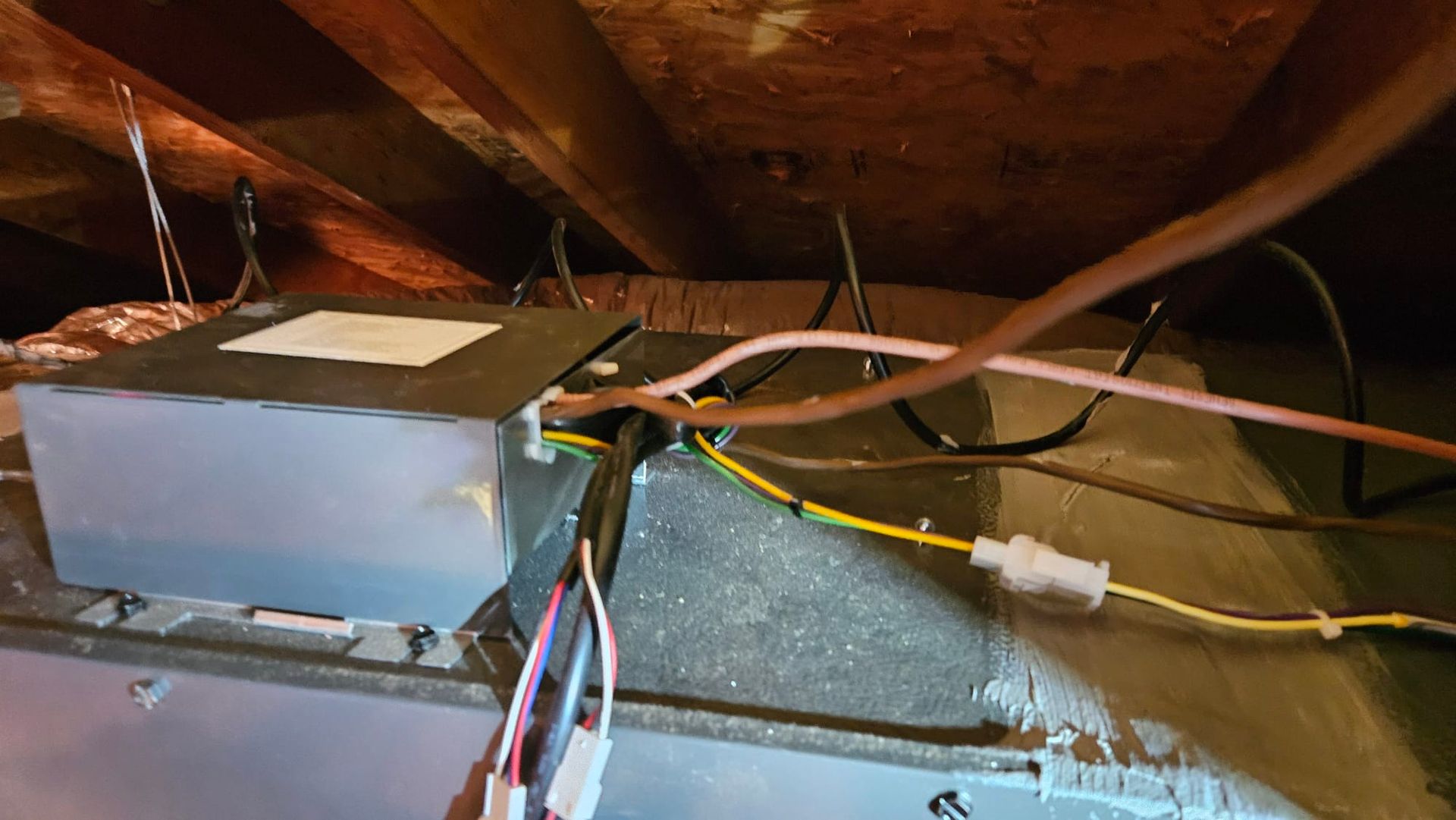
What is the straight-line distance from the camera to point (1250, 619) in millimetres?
462

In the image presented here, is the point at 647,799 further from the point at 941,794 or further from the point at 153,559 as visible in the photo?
the point at 153,559

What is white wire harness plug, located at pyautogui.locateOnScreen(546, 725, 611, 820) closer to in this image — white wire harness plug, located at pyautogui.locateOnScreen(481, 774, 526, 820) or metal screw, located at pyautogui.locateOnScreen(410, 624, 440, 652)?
white wire harness plug, located at pyautogui.locateOnScreen(481, 774, 526, 820)

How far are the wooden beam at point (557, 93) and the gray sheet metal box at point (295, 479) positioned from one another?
0.41 m

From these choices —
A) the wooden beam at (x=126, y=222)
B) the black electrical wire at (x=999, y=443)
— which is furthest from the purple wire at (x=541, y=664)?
the wooden beam at (x=126, y=222)

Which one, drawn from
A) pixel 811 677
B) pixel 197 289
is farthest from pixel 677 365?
pixel 197 289

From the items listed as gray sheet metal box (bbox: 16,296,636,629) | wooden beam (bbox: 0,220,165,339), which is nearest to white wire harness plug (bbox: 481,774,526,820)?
gray sheet metal box (bbox: 16,296,636,629)

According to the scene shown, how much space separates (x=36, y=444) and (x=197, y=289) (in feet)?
5.19

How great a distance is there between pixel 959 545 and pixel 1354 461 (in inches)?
13.1

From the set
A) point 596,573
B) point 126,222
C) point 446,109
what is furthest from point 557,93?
point 126,222

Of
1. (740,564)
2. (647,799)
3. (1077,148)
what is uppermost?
(1077,148)

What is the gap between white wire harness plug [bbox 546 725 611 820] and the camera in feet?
1.22

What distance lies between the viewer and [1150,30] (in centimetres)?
85

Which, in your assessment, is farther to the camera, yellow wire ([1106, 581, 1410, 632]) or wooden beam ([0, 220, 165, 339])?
wooden beam ([0, 220, 165, 339])

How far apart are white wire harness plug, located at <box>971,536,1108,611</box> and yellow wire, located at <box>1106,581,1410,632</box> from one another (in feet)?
0.04
